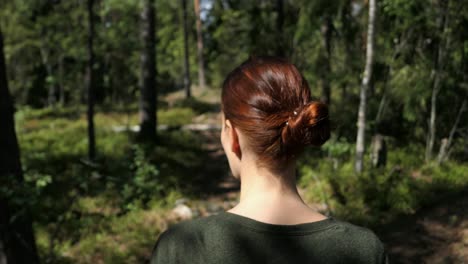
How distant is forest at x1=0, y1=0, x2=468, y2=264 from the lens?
7.10 m

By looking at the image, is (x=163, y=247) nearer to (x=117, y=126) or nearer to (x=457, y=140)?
(x=457, y=140)

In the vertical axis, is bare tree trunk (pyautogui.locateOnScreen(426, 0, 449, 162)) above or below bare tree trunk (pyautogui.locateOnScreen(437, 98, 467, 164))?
above

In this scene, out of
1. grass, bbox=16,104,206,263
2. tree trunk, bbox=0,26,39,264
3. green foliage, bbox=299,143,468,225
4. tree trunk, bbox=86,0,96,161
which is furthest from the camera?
tree trunk, bbox=86,0,96,161

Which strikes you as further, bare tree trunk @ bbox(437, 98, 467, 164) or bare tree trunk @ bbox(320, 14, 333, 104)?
bare tree trunk @ bbox(320, 14, 333, 104)

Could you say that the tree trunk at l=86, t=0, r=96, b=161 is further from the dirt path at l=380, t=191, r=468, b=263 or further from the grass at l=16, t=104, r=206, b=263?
the dirt path at l=380, t=191, r=468, b=263

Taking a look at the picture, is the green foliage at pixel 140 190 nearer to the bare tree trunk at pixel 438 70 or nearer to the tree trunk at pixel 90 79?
the tree trunk at pixel 90 79

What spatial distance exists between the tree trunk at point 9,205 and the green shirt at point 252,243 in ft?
14.9

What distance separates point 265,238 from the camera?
1417mm

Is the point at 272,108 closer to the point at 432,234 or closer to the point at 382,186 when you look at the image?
the point at 432,234

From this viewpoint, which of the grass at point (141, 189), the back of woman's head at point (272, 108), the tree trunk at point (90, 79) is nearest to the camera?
the back of woman's head at point (272, 108)

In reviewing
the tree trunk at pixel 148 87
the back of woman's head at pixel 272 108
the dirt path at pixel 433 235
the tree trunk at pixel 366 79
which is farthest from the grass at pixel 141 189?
the back of woman's head at pixel 272 108

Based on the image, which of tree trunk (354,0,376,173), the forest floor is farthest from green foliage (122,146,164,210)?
tree trunk (354,0,376,173)

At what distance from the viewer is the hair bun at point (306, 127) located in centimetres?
142

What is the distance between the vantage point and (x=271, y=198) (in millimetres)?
1497
